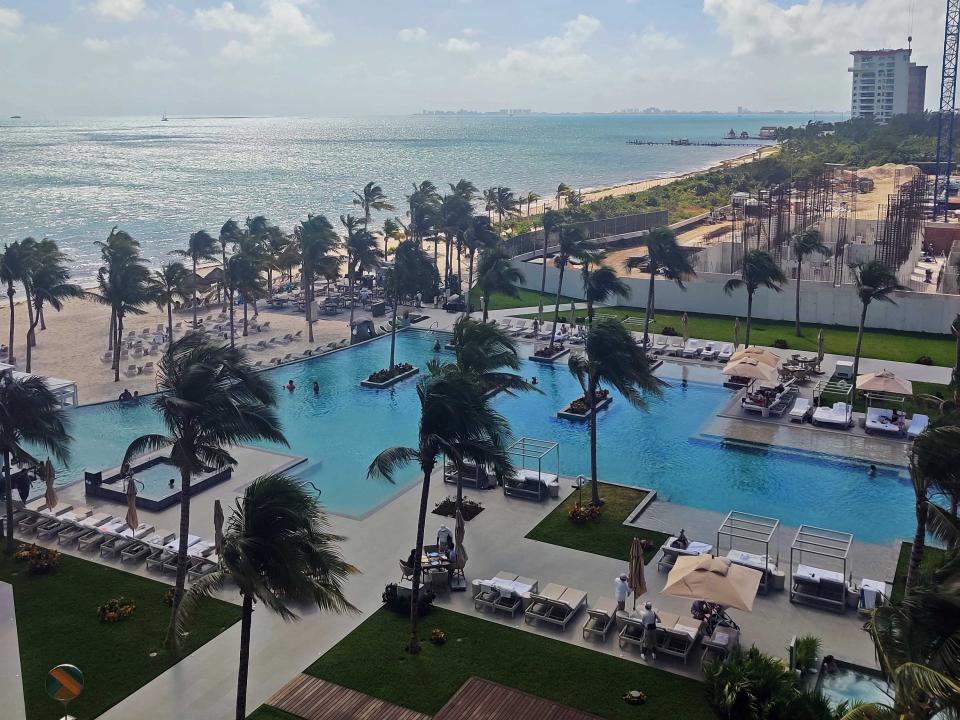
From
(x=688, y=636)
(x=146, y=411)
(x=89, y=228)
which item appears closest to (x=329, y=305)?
(x=146, y=411)

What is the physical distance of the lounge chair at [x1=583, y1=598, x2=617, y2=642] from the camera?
19062 millimetres

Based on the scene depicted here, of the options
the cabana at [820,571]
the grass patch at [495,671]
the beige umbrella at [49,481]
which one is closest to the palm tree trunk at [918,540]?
the cabana at [820,571]

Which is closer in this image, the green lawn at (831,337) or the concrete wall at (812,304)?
the green lawn at (831,337)

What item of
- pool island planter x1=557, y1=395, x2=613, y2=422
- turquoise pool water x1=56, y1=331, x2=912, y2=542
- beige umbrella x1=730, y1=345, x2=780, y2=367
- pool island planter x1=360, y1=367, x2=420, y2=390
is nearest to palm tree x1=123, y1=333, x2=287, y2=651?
turquoise pool water x1=56, y1=331, x2=912, y2=542

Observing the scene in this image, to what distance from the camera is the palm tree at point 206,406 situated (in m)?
17.8

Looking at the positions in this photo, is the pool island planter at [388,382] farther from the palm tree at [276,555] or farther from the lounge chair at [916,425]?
the palm tree at [276,555]

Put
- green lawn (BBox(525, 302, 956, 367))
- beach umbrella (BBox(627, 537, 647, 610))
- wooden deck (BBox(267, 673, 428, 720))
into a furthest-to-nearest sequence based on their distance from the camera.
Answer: green lawn (BBox(525, 302, 956, 367))
beach umbrella (BBox(627, 537, 647, 610))
wooden deck (BBox(267, 673, 428, 720))

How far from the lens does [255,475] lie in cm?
2884

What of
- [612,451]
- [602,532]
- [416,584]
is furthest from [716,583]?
[612,451]

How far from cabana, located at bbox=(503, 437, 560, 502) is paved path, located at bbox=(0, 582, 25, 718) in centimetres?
1220

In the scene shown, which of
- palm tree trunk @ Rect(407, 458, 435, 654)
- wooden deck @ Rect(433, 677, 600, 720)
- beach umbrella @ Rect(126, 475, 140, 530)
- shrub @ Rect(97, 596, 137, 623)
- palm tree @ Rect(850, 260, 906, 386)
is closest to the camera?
wooden deck @ Rect(433, 677, 600, 720)

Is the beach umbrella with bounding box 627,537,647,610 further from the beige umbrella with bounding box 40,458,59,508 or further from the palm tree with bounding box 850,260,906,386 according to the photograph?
the palm tree with bounding box 850,260,906,386

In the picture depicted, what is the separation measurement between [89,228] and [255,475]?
316ft

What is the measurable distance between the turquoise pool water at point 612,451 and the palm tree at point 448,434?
801cm
